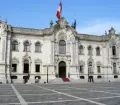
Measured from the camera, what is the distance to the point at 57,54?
56656mm

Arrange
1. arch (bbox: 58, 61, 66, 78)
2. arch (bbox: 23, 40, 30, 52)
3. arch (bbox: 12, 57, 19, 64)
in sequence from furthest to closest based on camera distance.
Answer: arch (bbox: 58, 61, 66, 78) → arch (bbox: 23, 40, 30, 52) → arch (bbox: 12, 57, 19, 64)

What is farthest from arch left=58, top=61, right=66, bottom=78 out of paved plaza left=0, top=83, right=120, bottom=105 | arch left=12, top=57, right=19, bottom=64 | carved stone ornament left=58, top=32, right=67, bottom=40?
paved plaza left=0, top=83, right=120, bottom=105

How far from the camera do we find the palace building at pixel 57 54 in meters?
52.4

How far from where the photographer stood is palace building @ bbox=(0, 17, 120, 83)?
52375mm

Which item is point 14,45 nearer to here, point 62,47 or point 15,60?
point 15,60

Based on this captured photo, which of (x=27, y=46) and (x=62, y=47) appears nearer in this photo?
(x=27, y=46)

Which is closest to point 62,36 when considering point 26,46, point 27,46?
point 27,46

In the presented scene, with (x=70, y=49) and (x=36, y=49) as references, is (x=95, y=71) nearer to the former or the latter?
(x=70, y=49)

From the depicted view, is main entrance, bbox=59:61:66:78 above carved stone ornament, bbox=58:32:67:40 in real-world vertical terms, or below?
below

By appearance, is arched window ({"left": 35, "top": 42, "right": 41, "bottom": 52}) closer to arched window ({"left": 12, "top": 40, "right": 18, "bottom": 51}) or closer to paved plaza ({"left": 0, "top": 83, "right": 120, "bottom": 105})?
arched window ({"left": 12, "top": 40, "right": 18, "bottom": 51})

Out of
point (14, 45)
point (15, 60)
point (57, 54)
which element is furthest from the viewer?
point (57, 54)

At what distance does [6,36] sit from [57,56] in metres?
13.8

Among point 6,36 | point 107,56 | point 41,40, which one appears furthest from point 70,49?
point 6,36

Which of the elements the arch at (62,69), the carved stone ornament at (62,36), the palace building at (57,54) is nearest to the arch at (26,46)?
the palace building at (57,54)
